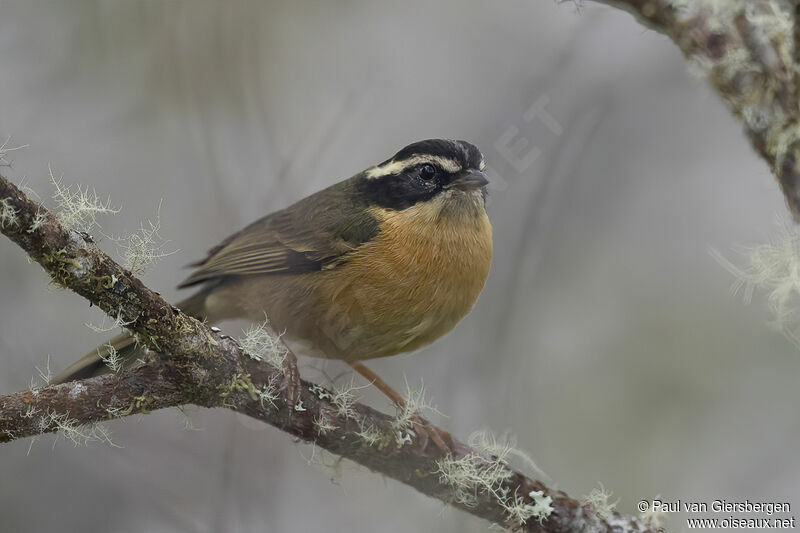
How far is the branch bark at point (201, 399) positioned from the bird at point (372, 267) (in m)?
0.68

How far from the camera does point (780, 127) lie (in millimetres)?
2188

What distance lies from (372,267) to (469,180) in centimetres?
66

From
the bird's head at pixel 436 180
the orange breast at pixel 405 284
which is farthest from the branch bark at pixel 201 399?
the bird's head at pixel 436 180

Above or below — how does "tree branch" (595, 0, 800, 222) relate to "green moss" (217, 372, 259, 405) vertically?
above

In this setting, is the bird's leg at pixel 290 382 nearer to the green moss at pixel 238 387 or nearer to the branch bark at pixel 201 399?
the branch bark at pixel 201 399

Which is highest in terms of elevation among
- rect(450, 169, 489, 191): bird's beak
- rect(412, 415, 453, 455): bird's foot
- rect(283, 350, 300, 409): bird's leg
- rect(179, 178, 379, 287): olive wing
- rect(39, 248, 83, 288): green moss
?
rect(450, 169, 489, 191): bird's beak

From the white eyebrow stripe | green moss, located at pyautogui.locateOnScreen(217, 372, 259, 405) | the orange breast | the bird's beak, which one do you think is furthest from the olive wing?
green moss, located at pyautogui.locateOnScreen(217, 372, 259, 405)

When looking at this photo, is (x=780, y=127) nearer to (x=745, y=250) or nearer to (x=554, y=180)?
(x=745, y=250)

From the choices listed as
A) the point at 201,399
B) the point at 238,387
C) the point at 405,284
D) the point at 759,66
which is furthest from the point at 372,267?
the point at 759,66

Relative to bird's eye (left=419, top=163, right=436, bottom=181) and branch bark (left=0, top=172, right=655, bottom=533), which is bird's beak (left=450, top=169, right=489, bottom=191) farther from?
branch bark (left=0, top=172, right=655, bottom=533)

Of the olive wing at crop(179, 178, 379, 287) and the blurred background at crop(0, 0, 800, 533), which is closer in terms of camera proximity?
the olive wing at crop(179, 178, 379, 287)

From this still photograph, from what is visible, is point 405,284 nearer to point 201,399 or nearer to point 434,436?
point 434,436

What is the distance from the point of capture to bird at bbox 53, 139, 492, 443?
3.69 metres

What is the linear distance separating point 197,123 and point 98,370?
2.21 metres
